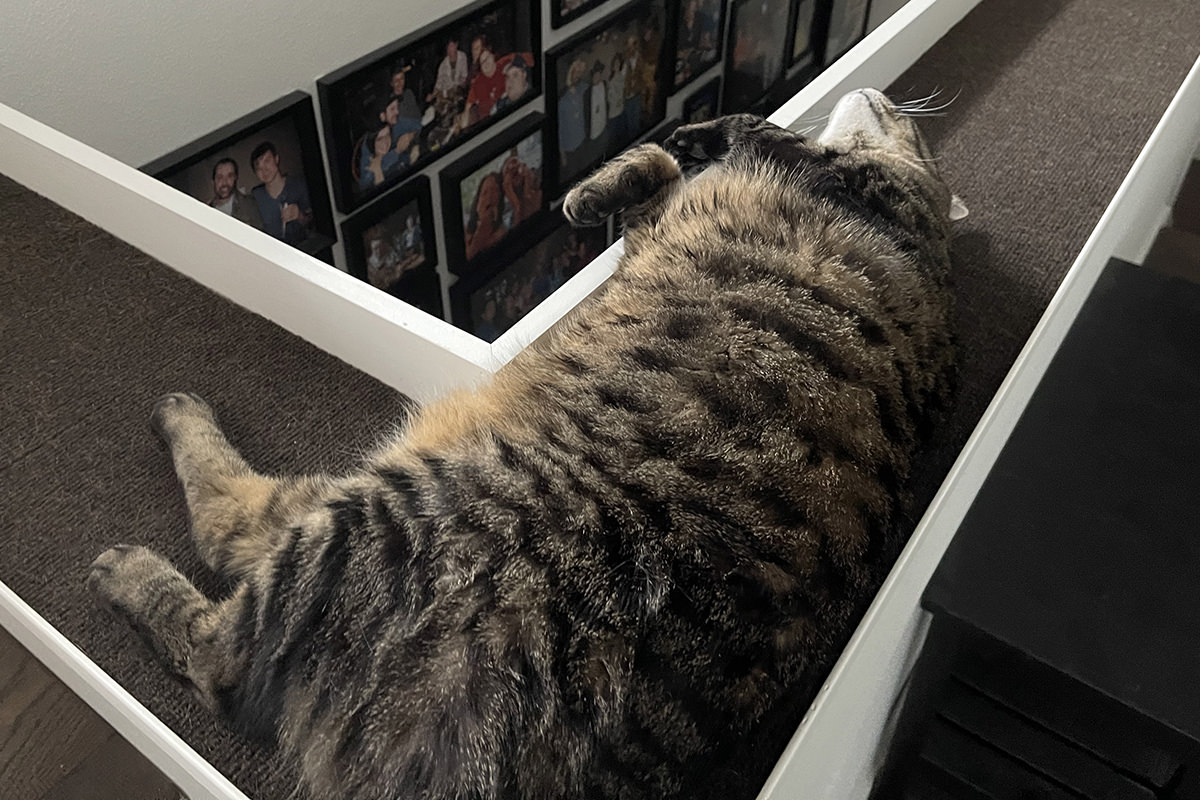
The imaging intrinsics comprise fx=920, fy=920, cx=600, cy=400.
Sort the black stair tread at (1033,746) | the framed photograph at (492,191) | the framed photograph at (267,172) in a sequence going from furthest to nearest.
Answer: the framed photograph at (492,191)
the framed photograph at (267,172)
the black stair tread at (1033,746)

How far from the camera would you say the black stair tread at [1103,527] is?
0.88m

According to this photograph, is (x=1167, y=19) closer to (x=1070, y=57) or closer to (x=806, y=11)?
(x=1070, y=57)

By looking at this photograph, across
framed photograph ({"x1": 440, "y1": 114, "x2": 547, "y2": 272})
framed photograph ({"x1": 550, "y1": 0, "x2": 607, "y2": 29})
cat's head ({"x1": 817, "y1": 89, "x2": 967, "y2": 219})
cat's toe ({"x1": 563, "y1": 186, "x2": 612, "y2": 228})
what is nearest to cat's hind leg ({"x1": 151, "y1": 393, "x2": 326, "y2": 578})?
cat's toe ({"x1": 563, "y1": 186, "x2": 612, "y2": 228})

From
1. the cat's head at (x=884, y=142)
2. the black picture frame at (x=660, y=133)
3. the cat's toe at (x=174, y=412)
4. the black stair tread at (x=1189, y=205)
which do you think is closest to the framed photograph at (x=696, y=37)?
the black picture frame at (x=660, y=133)

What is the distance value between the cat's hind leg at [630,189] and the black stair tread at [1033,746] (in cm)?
66

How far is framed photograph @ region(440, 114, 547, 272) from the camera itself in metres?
2.13

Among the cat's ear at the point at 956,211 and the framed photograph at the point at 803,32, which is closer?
the cat's ear at the point at 956,211

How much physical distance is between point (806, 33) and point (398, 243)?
5.76 ft

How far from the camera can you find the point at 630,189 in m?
1.11

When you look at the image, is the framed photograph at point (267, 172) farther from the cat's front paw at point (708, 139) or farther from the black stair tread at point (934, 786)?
the black stair tread at point (934, 786)

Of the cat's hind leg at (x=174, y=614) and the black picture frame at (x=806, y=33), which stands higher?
the cat's hind leg at (x=174, y=614)

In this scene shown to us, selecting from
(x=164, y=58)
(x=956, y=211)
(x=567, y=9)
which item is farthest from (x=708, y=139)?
(x=567, y=9)

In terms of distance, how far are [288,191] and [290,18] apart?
0.33m

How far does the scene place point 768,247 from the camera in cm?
94
